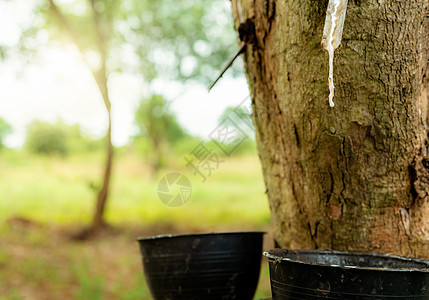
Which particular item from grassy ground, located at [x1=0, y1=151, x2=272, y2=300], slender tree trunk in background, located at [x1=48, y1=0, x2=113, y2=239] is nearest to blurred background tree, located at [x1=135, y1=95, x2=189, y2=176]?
grassy ground, located at [x1=0, y1=151, x2=272, y2=300]

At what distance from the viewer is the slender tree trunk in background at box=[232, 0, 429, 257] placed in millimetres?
1607

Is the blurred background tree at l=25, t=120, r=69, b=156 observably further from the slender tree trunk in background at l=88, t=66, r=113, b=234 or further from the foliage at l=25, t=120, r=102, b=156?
the slender tree trunk in background at l=88, t=66, r=113, b=234

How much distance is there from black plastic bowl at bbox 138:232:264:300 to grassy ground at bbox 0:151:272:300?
2893mm

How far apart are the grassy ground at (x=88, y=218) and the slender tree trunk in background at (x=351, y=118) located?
10.1 feet

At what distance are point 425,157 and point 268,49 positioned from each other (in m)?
0.79

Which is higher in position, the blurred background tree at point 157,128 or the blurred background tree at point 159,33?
the blurred background tree at point 159,33

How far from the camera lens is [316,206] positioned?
1.94 meters

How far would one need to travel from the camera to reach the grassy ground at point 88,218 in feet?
17.5

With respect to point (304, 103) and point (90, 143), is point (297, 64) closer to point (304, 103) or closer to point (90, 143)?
point (304, 103)

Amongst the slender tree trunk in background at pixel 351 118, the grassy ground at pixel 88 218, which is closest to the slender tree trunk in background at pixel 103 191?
the grassy ground at pixel 88 218

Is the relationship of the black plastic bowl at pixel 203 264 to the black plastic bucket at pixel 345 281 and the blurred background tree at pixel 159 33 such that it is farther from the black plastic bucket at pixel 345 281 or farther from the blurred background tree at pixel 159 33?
the blurred background tree at pixel 159 33

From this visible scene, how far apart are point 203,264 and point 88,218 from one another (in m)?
6.73

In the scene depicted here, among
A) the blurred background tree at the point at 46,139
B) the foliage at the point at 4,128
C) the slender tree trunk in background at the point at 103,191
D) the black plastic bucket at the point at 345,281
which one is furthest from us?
the blurred background tree at the point at 46,139

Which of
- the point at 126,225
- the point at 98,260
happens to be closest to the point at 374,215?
the point at 98,260
